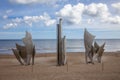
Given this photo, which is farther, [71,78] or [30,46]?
[30,46]

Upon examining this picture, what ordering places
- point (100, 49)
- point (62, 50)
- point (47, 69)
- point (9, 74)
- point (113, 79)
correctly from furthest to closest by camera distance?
1. point (100, 49)
2. point (62, 50)
3. point (47, 69)
4. point (9, 74)
5. point (113, 79)

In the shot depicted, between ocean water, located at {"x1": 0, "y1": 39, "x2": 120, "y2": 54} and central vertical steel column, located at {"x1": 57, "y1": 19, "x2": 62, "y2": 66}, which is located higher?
central vertical steel column, located at {"x1": 57, "y1": 19, "x2": 62, "y2": 66}

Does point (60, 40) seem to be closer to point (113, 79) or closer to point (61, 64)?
point (61, 64)

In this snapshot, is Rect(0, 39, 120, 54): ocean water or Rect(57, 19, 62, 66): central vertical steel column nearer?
Rect(57, 19, 62, 66): central vertical steel column

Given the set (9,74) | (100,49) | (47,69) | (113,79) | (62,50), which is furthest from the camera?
(100,49)

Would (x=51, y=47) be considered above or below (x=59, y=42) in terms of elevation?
below

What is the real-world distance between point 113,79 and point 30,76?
288cm

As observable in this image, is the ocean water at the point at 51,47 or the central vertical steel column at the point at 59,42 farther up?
the central vertical steel column at the point at 59,42

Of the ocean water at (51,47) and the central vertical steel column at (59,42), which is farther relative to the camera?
the ocean water at (51,47)

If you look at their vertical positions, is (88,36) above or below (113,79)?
above

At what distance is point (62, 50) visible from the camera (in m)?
13.4

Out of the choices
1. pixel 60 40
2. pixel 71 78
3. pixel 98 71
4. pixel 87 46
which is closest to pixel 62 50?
pixel 60 40

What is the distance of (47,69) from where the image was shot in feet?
39.4

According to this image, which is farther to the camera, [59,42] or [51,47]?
[51,47]
